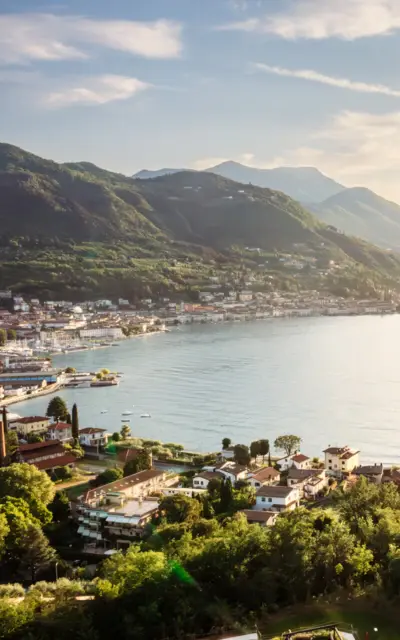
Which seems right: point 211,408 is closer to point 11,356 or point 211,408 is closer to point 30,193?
point 11,356

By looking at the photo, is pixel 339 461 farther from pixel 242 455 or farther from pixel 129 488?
pixel 129 488

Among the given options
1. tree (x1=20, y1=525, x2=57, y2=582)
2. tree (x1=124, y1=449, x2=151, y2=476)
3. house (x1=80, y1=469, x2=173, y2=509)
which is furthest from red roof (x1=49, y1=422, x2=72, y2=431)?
tree (x1=20, y1=525, x2=57, y2=582)

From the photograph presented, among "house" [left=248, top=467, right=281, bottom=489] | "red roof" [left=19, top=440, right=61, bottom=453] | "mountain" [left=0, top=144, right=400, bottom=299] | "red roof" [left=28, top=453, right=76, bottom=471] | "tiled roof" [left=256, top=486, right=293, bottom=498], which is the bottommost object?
"house" [left=248, top=467, right=281, bottom=489]

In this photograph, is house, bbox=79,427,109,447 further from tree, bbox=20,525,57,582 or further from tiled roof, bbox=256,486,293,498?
tree, bbox=20,525,57,582

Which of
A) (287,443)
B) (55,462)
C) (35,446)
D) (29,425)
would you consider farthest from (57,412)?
(287,443)

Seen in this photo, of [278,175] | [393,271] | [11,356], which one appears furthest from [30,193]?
[278,175]

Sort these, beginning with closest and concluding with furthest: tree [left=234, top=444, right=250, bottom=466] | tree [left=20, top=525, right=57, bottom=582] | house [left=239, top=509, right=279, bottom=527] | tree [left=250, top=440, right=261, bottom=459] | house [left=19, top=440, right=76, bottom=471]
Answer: tree [left=20, top=525, right=57, bottom=582], house [left=239, top=509, right=279, bottom=527], house [left=19, top=440, right=76, bottom=471], tree [left=234, top=444, right=250, bottom=466], tree [left=250, top=440, right=261, bottom=459]

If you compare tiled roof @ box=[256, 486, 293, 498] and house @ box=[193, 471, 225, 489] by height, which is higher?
tiled roof @ box=[256, 486, 293, 498]
